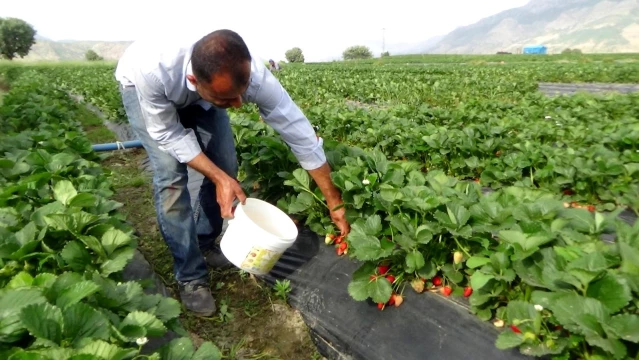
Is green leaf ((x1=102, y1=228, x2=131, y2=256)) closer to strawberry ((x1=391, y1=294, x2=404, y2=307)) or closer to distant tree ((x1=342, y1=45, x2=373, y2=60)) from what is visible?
strawberry ((x1=391, y1=294, x2=404, y2=307))

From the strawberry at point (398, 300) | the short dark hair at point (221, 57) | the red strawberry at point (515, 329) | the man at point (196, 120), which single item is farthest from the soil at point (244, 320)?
the short dark hair at point (221, 57)

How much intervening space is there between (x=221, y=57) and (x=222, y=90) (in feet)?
0.47

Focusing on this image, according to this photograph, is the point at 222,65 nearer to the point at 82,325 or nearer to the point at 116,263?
the point at 116,263

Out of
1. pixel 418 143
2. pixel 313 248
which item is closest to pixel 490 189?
pixel 418 143

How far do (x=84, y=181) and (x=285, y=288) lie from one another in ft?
4.46

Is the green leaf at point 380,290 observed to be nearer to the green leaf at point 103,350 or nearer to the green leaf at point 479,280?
the green leaf at point 479,280

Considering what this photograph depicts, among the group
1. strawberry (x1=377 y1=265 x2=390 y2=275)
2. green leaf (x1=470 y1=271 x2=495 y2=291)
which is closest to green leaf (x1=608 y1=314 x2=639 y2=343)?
green leaf (x1=470 y1=271 x2=495 y2=291)

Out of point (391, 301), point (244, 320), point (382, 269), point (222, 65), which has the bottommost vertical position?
point (244, 320)

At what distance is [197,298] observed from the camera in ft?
8.71

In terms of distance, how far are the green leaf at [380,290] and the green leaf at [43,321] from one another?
1.32 m

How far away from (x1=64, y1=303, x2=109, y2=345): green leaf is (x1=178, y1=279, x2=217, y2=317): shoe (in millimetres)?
1474

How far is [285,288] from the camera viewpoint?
2.72 m

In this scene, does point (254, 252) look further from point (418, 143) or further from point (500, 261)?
point (418, 143)

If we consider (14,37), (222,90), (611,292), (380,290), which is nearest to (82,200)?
(222,90)
